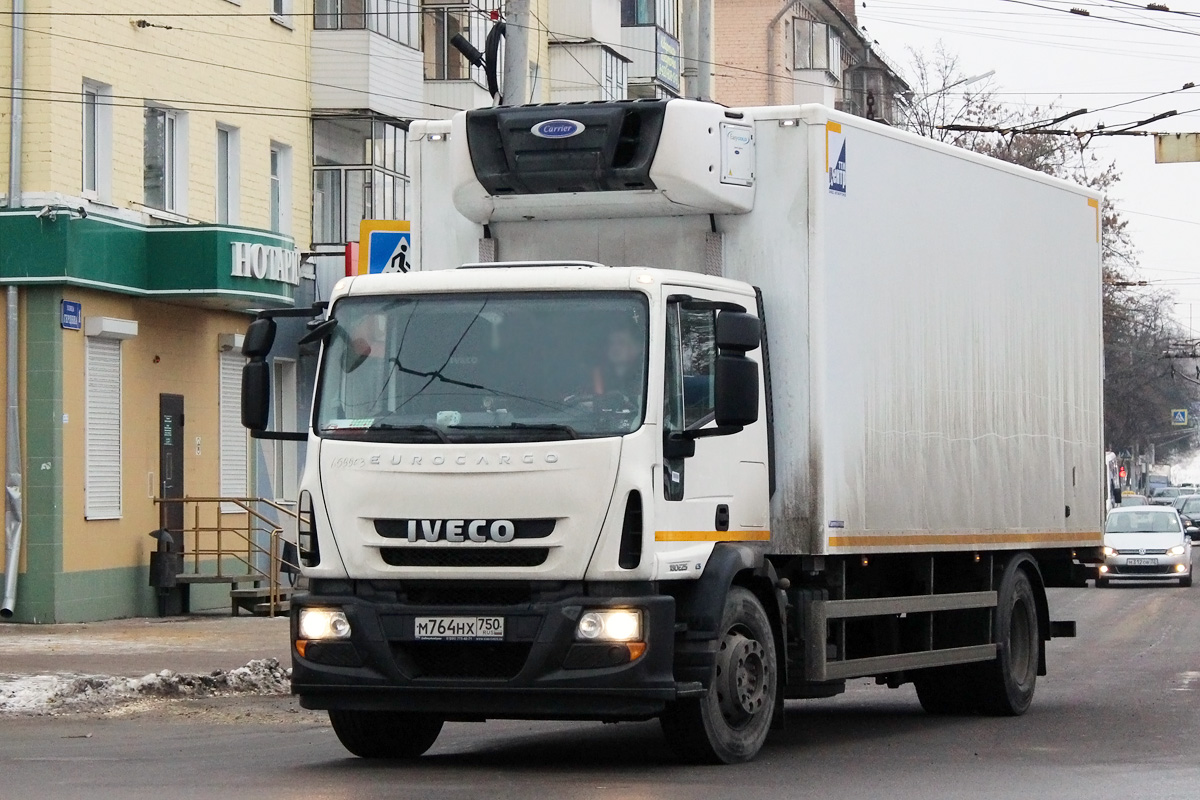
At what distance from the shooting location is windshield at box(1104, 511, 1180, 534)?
41125 mm

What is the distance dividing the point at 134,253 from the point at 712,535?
51.7 ft

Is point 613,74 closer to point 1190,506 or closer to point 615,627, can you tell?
point 615,627

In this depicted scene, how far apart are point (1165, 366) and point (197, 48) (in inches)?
3087

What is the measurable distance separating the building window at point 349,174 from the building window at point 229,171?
2.17 metres

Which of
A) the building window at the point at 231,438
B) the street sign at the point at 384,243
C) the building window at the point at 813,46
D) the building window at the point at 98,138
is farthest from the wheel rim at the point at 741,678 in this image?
the building window at the point at 813,46

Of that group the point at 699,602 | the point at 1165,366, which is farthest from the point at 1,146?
the point at 1165,366

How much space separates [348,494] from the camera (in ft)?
36.1

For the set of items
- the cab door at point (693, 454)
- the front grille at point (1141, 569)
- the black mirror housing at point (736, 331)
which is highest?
the black mirror housing at point (736, 331)

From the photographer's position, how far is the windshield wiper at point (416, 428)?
1084cm

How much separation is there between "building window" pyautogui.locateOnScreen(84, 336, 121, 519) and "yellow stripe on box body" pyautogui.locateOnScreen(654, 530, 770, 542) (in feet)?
48.6

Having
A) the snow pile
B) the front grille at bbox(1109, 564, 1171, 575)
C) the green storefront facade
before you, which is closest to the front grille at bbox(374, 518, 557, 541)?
the snow pile

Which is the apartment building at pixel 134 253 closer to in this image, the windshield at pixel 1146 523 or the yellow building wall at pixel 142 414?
the yellow building wall at pixel 142 414

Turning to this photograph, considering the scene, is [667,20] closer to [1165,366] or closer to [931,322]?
[931,322]

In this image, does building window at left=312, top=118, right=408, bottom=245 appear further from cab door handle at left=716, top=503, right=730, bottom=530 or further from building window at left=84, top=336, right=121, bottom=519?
cab door handle at left=716, top=503, right=730, bottom=530
